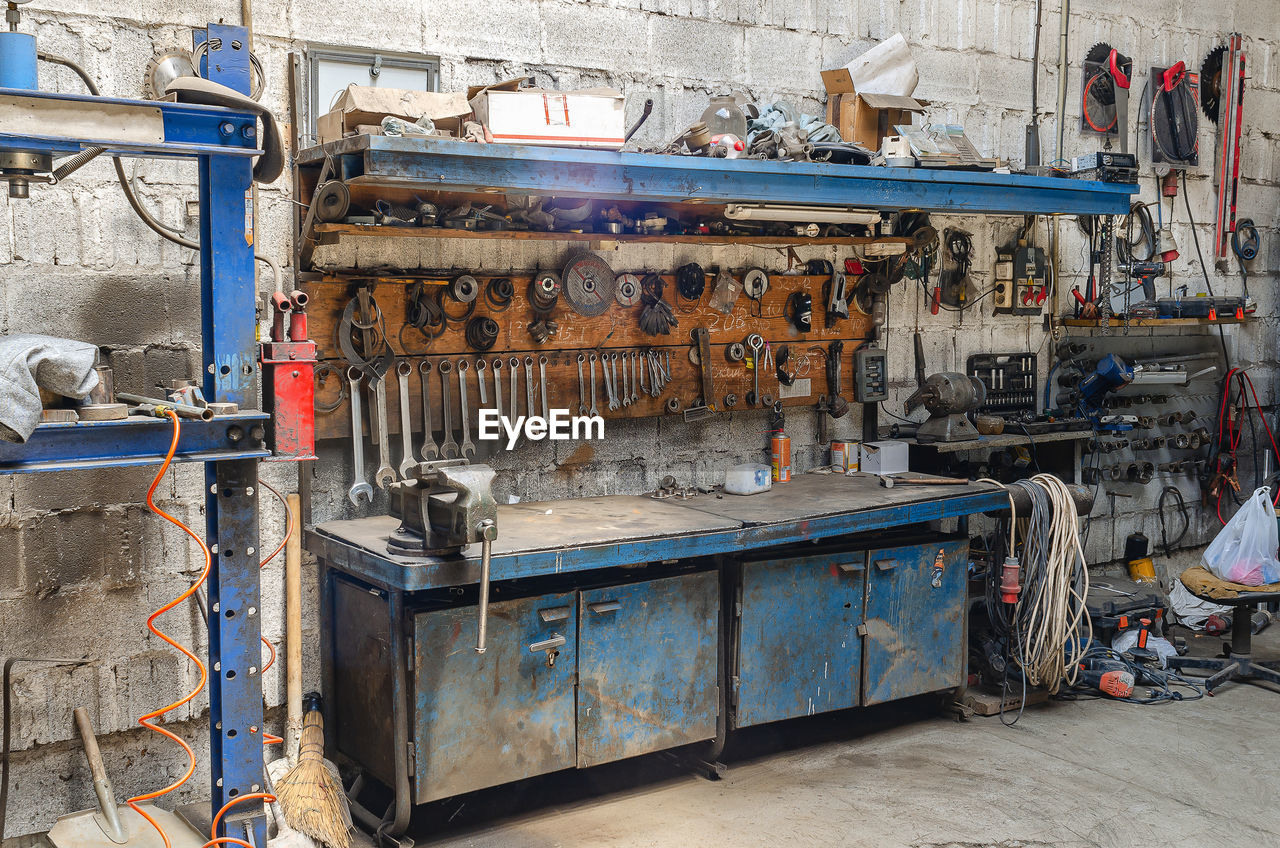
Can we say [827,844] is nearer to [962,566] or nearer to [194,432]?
[962,566]

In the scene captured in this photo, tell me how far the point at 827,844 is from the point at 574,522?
1.11m

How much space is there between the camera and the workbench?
2.79m

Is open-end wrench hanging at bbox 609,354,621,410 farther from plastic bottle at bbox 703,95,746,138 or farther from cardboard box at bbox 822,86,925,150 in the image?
cardboard box at bbox 822,86,925,150

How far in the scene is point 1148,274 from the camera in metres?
4.74

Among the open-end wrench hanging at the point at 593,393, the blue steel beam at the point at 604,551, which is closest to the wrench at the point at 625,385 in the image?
the open-end wrench hanging at the point at 593,393

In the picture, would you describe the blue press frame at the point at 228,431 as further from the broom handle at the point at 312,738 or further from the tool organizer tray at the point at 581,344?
the tool organizer tray at the point at 581,344

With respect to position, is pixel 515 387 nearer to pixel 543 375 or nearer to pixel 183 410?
pixel 543 375

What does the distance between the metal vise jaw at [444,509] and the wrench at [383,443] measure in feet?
1.25

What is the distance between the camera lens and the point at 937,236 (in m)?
4.33

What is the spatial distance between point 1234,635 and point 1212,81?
2.63 m

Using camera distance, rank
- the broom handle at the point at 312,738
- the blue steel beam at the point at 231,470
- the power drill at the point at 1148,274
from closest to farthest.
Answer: the blue steel beam at the point at 231,470, the broom handle at the point at 312,738, the power drill at the point at 1148,274

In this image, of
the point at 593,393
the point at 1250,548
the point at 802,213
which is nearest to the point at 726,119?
the point at 802,213

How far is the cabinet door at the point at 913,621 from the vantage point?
3.53 metres

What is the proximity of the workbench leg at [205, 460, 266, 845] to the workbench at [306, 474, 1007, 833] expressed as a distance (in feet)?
1.42
